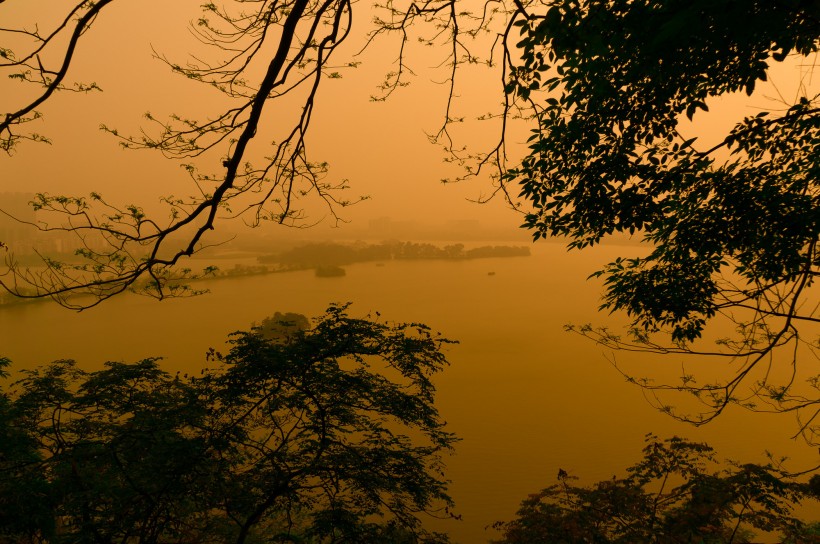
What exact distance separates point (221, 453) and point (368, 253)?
41.1m

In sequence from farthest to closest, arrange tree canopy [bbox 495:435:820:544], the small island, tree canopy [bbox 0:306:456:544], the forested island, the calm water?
the forested island < the small island < the calm water < tree canopy [bbox 495:435:820:544] < tree canopy [bbox 0:306:456:544]

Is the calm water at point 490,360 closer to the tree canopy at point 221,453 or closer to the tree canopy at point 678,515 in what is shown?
the tree canopy at point 678,515

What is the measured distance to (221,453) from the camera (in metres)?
3.07

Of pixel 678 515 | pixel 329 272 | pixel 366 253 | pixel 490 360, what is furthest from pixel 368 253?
pixel 678 515

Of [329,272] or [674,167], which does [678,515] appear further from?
[329,272]

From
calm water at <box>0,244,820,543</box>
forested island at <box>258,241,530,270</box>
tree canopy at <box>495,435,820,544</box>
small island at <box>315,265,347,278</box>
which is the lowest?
calm water at <box>0,244,820,543</box>

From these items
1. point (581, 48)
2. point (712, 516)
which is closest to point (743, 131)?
point (581, 48)

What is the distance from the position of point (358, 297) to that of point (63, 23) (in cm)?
2515

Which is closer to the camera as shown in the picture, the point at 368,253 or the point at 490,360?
the point at 490,360

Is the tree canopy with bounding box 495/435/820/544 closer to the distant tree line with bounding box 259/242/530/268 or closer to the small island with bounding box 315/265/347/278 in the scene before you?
the small island with bounding box 315/265/347/278

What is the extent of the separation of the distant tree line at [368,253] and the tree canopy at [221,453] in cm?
3467

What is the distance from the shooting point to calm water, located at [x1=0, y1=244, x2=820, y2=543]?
908cm

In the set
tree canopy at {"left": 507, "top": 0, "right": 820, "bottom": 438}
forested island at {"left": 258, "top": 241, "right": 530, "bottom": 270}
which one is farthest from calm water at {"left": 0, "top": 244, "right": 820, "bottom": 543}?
forested island at {"left": 258, "top": 241, "right": 530, "bottom": 270}

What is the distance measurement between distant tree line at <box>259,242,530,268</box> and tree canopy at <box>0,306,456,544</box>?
1365 inches
